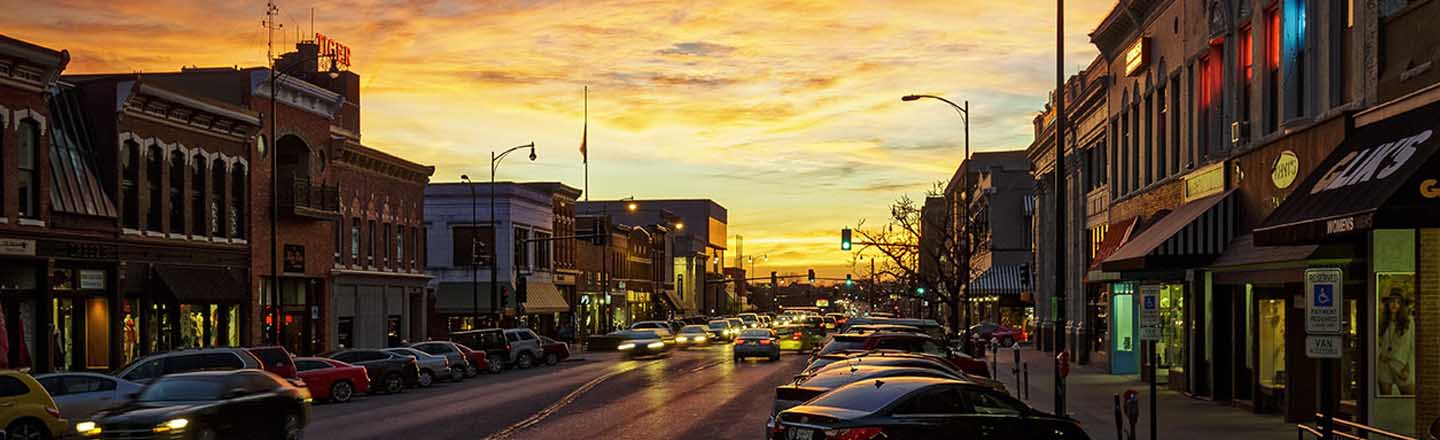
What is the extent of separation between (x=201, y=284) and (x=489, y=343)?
1066 centimetres

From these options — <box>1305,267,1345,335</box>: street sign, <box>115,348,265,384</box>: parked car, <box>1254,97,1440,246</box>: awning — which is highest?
<box>1254,97,1440,246</box>: awning

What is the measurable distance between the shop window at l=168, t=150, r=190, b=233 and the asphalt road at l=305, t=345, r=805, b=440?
1012 centimetres

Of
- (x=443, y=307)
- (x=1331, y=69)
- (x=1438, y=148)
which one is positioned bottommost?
(x=443, y=307)

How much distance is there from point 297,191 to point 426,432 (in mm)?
30493

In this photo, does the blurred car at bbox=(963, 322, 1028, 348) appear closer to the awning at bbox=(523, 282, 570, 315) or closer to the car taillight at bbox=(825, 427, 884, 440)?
the awning at bbox=(523, 282, 570, 315)

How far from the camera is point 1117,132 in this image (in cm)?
4253

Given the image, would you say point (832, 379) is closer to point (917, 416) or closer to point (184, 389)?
point (917, 416)

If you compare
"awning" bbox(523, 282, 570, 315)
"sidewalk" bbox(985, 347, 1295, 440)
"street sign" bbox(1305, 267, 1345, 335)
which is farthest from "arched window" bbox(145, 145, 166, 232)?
"awning" bbox(523, 282, 570, 315)

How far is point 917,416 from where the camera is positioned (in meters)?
15.8

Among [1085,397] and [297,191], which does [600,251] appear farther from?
[1085,397]

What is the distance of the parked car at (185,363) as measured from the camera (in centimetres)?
2778

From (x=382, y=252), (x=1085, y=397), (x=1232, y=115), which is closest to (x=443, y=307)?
(x=382, y=252)

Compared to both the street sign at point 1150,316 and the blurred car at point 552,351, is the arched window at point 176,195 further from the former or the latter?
the street sign at point 1150,316

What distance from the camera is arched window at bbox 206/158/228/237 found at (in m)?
46.8
